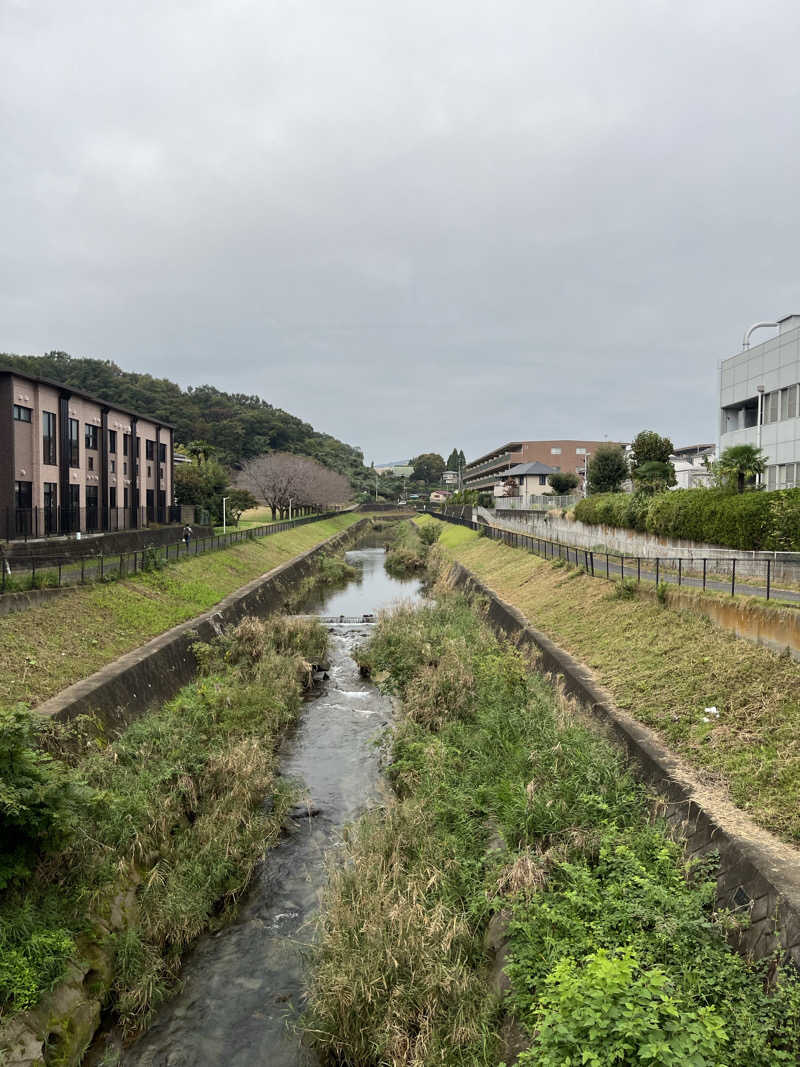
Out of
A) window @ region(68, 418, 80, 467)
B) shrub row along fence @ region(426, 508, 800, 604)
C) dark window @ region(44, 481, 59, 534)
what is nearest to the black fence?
dark window @ region(44, 481, 59, 534)

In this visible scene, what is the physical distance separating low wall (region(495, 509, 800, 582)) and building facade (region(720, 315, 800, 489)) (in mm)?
5695

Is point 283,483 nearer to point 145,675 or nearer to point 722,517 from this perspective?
point 722,517

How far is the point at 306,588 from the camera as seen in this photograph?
3475 cm

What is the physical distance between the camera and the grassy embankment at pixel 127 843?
5.83 meters

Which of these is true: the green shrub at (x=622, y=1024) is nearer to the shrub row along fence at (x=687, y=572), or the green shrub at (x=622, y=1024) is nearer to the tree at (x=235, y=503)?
the shrub row along fence at (x=687, y=572)

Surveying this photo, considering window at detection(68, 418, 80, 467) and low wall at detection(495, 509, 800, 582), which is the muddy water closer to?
low wall at detection(495, 509, 800, 582)

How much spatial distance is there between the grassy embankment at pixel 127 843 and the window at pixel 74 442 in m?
29.8

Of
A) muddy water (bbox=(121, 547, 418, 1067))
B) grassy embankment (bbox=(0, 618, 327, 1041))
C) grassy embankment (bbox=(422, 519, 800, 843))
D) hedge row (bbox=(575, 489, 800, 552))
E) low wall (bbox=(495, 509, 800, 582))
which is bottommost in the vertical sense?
muddy water (bbox=(121, 547, 418, 1067))

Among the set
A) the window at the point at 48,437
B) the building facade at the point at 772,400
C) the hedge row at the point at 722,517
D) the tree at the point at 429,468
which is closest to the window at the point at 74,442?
the window at the point at 48,437

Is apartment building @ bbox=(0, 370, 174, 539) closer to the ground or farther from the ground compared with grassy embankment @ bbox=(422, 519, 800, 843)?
farther from the ground

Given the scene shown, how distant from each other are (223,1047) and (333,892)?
1815 millimetres

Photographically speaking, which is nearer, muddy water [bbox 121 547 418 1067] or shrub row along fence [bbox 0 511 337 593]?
muddy water [bbox 121 547 418 1067]

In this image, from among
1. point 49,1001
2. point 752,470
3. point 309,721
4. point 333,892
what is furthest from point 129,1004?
point 752,470

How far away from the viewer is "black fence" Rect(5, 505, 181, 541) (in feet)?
97.8
